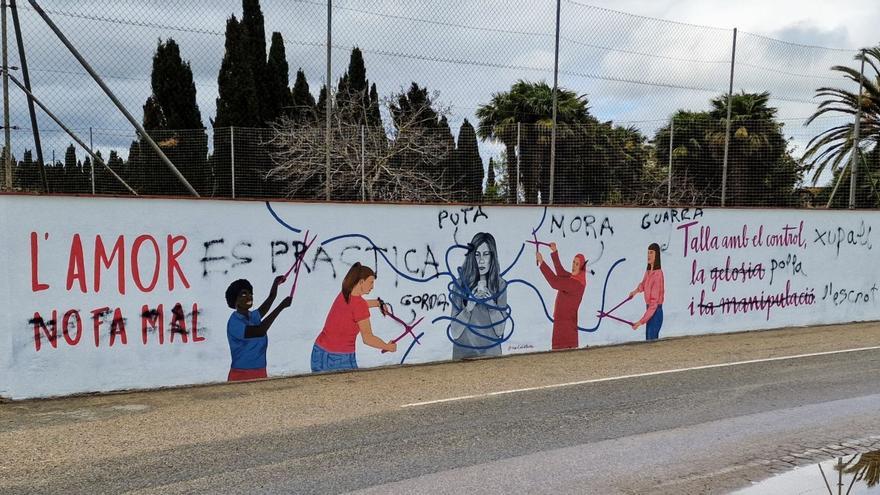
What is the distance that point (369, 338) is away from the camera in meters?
9.50

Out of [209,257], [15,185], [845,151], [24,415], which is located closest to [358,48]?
[209,257]

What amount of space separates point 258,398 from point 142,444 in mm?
1809

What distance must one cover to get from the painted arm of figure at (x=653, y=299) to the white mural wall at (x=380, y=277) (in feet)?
0.17

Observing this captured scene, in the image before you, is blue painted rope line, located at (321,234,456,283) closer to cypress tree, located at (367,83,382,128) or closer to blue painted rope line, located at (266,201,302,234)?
blue painted rope line, located at (266,201,302,234)

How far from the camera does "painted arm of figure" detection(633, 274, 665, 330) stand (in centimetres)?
1191

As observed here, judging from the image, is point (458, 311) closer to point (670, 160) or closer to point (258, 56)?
point (670, 160)

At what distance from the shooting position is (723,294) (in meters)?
12.7

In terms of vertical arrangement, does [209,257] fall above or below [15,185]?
below

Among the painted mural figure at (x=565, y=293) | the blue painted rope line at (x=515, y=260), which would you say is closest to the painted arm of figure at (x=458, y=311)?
the blue painted rope line at (x=515, y=260)

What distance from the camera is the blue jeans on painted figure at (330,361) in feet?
29.9

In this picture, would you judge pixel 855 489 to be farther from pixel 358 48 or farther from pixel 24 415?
pixel 358 48

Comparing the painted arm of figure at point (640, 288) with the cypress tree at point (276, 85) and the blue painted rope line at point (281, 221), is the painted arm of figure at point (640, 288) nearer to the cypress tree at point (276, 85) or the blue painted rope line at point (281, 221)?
the blue painted rope line at point (281, 221)

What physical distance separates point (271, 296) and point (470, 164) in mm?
8036

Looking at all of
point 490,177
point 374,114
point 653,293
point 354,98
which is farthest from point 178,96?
point 653,293
